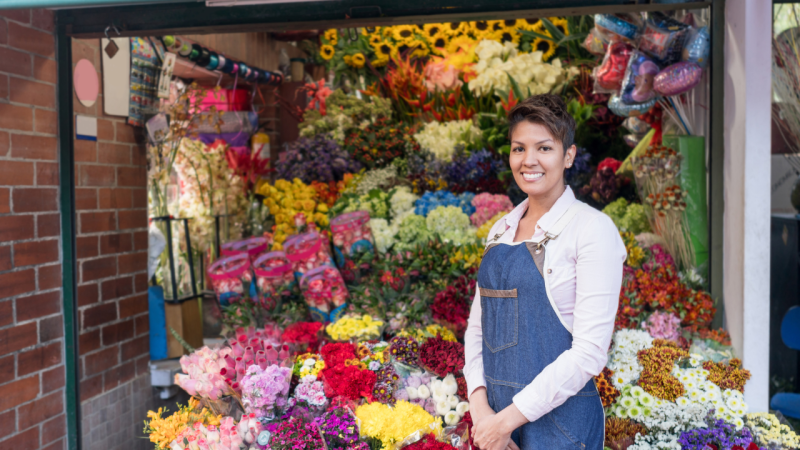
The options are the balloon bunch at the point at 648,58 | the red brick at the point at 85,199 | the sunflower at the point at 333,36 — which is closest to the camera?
the balloon bunch at the point at 648,58

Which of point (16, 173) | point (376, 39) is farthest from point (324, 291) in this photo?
point (376, 39)

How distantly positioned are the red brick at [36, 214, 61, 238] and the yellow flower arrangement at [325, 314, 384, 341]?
1352 mm

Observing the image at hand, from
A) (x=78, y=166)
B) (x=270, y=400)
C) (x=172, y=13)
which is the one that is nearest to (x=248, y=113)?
(x=78, y=166)

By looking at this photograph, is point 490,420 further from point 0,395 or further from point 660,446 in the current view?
point 0,395

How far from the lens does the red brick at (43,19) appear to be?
2518 mm

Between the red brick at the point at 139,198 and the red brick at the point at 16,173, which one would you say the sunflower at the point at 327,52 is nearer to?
the red brick at the point at 139,198

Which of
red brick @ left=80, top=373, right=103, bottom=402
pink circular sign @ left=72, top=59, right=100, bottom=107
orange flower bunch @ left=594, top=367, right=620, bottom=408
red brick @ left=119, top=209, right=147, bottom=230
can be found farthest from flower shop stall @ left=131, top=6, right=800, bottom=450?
red brick @ left=80, top=373, right=103, bottom=402

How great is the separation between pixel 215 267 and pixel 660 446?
7.27ft

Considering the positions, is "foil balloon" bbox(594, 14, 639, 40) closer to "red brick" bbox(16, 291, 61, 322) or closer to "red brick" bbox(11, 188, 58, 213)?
"red brick" bbox(11, 188, 58, 213)

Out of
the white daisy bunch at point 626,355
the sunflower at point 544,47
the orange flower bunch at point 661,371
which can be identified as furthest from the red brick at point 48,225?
the sunflower at point 544,47

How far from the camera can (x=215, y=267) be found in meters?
2.99

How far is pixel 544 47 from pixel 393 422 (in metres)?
3.08

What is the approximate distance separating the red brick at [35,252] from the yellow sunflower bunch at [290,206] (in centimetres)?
108

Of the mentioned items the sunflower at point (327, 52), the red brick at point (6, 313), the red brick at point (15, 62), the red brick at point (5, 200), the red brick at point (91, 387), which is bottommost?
the red brick at point (91, 387)
